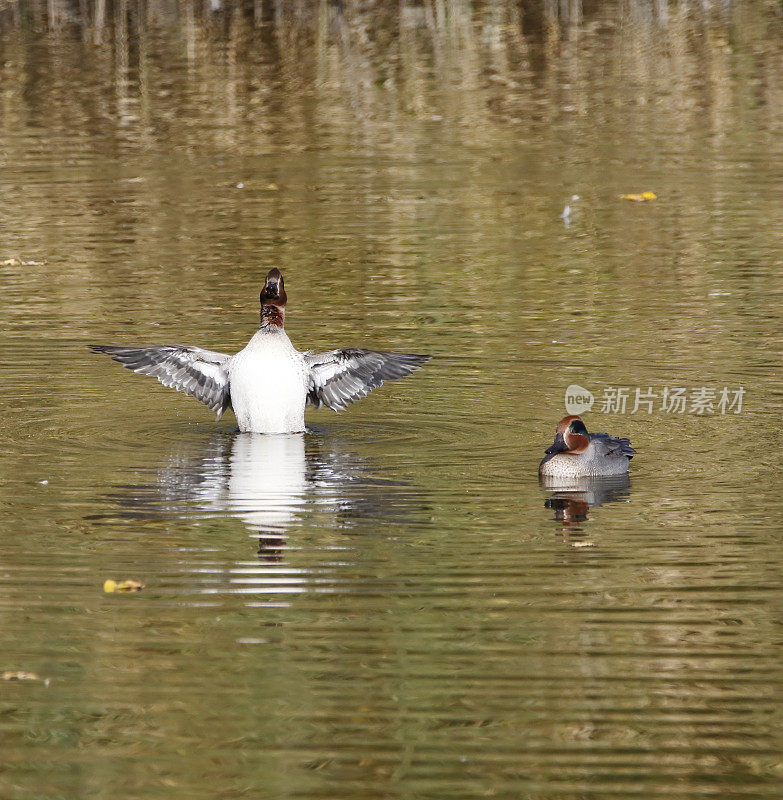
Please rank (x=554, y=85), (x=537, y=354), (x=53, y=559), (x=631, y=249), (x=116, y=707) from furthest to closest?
(x=554, y=85) < (x=631, y=249) < (x=537, y=354) < (x=53, y=559) < (x=116, y=707)

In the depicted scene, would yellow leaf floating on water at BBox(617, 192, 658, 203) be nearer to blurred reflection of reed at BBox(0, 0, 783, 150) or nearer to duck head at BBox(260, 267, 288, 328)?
blurred reflection of reed at BBox(0, 0, 783, 150)

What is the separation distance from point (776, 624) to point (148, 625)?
2620 mm

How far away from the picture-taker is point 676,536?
8.66m

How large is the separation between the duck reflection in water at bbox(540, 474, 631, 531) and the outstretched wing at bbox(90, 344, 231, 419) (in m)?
2.70

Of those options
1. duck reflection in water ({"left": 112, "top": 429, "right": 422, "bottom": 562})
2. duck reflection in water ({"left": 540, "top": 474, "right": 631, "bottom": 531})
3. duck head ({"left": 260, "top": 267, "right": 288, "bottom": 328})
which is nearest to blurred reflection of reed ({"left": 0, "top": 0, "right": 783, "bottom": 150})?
duck head ({"left": 260, "top": 267, "right": 288, "bottom": 328})

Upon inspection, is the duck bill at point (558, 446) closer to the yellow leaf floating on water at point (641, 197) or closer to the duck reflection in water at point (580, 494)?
the duck reflection in water at point (580, 494)

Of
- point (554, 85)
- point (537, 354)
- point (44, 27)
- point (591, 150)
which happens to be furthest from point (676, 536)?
point (44, 27)

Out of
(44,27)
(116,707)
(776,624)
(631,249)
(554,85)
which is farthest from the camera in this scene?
(44,27)

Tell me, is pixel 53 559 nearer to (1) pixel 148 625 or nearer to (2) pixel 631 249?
(1) pixel 148 625

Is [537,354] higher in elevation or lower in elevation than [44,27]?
lower

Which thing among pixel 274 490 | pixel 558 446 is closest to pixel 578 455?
pixel 558 446

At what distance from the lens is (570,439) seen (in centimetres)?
984

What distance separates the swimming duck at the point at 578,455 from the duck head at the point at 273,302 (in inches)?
86.2

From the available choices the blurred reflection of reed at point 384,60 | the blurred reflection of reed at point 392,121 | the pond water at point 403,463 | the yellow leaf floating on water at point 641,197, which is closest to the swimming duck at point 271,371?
the pond water at point 403,463
